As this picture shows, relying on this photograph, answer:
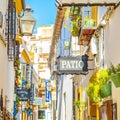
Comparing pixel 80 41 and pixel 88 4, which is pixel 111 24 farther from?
pixel 80 41

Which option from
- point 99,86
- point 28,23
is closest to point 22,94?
point 28,23

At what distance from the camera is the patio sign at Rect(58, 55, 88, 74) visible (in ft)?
40.9

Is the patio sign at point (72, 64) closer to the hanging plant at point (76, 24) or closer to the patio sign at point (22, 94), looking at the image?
the hanging plant at point (76, 24)

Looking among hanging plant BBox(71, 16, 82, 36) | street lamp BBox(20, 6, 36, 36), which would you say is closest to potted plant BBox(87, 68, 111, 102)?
street lamp BBox(20, 6, 36, 36)

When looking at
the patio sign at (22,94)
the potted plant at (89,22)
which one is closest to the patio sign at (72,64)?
the potted plant at (89,22)

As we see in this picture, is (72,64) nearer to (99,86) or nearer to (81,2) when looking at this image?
(99,86)

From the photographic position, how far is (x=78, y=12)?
51.0 feet

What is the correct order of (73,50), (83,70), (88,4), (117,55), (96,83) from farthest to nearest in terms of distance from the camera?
(73,50)
(83,70)
(96,83)
(117,55)
(88,4)

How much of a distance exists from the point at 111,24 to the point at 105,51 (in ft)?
3.89

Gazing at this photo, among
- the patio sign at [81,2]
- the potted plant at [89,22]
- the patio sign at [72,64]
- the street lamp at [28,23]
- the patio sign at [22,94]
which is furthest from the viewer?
the patio sign at [22,94]

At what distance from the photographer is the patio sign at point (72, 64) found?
40.9 feet

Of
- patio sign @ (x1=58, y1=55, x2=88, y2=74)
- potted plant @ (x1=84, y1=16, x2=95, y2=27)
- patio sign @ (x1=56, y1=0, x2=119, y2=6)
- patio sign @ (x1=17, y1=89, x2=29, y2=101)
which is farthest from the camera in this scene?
patio sign @ (x1=17, y1=89, x2=29, y2=101)

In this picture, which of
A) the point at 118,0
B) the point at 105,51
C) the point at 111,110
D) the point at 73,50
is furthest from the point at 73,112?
the point at 118,0

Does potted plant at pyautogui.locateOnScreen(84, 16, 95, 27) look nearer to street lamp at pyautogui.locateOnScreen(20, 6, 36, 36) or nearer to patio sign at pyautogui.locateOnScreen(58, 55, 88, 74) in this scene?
patio sign at pyautogui.locateOnScreen(58, 55, 88, 74)
